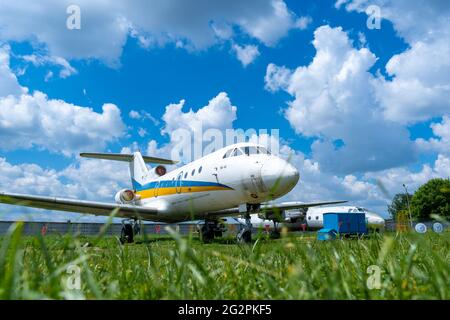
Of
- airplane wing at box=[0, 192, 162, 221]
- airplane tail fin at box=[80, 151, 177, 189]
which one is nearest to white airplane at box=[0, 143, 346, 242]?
airplane wing at box=[0, 192, 162, 221]

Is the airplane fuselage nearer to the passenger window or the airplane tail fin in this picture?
the passenger window

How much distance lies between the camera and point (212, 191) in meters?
14.6

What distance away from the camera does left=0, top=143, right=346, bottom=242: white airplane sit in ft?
40.7

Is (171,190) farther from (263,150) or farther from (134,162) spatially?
(134,162)

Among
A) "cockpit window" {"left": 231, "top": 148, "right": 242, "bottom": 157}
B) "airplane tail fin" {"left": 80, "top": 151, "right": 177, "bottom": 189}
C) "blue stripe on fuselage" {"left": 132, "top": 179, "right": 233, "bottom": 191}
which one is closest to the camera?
"cockpit window" {"left": 231, "top": 148, "right": 242, "bottom": 157}

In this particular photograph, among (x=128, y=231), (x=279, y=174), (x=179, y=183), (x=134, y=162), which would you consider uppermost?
(x=134, y=162)

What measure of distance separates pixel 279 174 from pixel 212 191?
11.5 feet

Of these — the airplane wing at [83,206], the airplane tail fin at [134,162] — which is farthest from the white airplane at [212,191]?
the airplane tail fin at [134,162]

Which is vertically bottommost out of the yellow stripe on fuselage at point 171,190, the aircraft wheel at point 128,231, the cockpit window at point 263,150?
the aircraft wheel at point 128,231

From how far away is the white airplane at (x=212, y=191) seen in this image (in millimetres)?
12391

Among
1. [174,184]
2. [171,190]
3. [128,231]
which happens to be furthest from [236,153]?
[128,231]

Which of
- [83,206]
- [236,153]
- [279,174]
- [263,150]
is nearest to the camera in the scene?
[279,174]

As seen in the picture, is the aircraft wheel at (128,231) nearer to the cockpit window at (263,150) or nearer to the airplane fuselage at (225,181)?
the airplane fuselage at (225,181)
